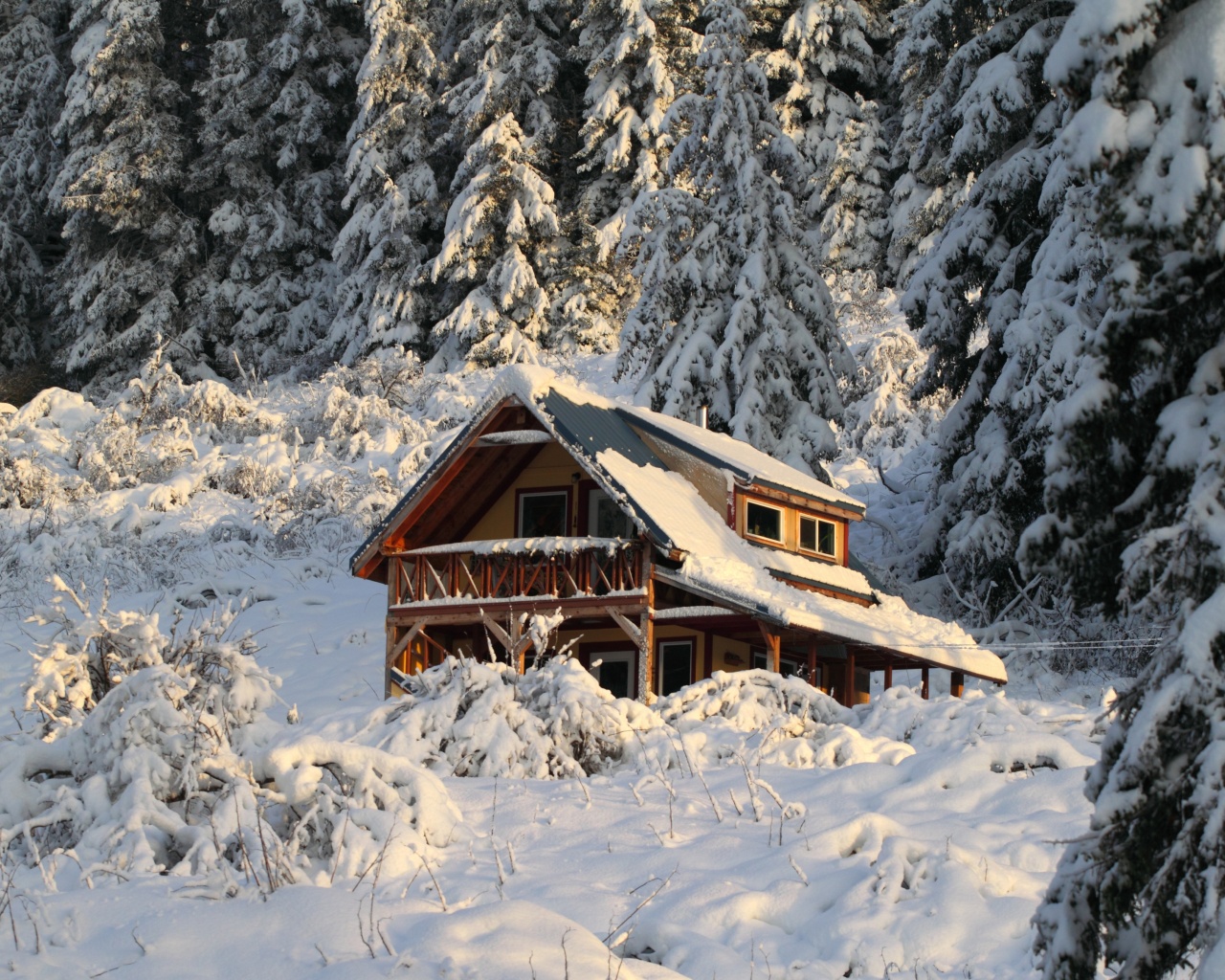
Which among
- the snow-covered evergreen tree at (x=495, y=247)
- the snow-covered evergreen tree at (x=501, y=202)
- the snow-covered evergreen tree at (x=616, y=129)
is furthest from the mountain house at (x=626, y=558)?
the snow-covered evergreen tree at (x=616, y=129)

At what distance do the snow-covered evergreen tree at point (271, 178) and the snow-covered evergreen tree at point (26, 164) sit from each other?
7370 millimetres

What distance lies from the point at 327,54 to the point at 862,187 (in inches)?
848

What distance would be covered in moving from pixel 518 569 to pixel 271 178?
122ft

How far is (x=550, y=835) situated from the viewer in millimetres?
11430

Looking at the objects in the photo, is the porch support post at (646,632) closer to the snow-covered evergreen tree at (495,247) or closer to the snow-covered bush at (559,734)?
the snow-covered bush at (559,734)

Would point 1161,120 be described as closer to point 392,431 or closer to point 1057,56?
point 1057,56

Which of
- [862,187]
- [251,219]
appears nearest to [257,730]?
[862,187]

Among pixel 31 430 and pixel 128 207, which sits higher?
pixel 128 207

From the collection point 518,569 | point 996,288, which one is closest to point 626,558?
point 518,569

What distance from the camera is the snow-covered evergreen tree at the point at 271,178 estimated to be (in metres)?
52.6

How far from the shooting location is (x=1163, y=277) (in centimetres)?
603

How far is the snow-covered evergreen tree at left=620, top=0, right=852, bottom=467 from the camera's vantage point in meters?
32.3

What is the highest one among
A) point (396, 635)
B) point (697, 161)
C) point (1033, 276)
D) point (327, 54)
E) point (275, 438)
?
point (327, 54)

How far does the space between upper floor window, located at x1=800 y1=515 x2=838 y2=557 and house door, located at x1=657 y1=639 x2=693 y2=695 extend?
2.82 metres
